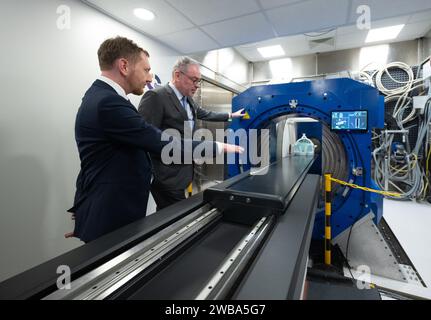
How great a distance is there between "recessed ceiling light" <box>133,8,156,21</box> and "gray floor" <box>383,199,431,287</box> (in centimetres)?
377

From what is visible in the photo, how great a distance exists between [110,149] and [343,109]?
1938 millimetres

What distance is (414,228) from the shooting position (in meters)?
3.29

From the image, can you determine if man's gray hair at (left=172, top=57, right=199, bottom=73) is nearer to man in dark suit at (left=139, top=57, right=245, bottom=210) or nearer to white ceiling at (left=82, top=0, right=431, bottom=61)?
man in dark suit at (left=139, top=57, right=245, bottom=210)

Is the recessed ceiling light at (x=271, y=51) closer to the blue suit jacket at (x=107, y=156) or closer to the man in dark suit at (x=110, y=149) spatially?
the man in dark suit at (x=110, y=149)

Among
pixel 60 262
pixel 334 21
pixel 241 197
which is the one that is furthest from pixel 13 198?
pixel 334 21

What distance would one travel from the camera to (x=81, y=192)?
1274 mm

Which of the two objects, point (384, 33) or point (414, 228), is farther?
point (384, 33)

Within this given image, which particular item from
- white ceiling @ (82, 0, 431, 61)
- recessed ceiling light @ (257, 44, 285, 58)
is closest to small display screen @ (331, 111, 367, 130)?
white ceiling @ (82, 0, 431, 61)

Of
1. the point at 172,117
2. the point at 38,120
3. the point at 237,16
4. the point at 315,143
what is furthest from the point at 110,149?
the point at 315,143

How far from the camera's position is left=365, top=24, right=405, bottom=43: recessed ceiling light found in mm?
4434

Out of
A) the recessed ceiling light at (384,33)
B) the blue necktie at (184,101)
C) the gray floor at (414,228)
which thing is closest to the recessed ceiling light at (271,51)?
the recessed ceiling light at (384,33)

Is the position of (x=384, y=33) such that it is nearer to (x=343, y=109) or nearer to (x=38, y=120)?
(x=343, y=109)

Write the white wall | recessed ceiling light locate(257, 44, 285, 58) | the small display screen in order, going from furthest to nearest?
recessed ceiling light locate(257, 44, 285, 58) → the small display screen → the white wall

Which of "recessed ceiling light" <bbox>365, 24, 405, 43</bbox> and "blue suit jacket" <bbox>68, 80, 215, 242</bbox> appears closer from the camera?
"blue suit jacket" <bbox>68, 80, 215, 242</bbox>
